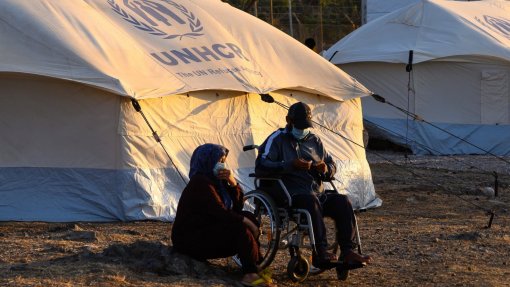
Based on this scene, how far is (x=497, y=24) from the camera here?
68.1 ft

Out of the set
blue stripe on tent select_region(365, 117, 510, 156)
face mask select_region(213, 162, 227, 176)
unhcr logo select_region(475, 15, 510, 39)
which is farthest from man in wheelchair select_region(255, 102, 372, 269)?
unhcr logo select_region(475, 15, 510, 39)

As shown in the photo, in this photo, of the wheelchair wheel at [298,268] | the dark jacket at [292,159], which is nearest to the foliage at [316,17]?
the dark jacket at [292,159]

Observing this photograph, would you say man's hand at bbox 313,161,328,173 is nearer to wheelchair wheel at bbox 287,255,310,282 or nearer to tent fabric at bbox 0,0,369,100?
wheelchair wheel at bbox 287,255,310,282

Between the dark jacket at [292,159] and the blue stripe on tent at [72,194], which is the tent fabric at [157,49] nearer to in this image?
the blue stripe on tent at [72,194]

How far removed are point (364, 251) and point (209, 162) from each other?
2.37 m

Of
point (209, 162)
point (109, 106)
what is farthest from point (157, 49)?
point (209, 162)

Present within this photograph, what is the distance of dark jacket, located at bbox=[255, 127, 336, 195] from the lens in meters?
7.88

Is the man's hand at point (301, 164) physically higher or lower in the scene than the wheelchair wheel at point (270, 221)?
higher

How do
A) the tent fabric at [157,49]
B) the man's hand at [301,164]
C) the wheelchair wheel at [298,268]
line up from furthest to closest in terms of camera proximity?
the tent fabric at [157,49]
the man's hand at [301,164]
the wheelchair wheel at [298,268]

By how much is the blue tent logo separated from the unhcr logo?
9.68 metres

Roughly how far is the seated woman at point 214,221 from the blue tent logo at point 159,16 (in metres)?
4.08

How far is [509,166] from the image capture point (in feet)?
58.1

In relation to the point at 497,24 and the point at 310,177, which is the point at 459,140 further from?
the point at 310,177

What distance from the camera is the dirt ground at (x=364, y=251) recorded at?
7.38m
